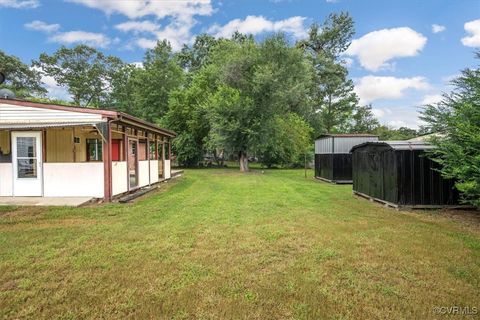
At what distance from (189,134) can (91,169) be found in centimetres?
1802

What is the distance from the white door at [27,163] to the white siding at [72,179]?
275 millimetres

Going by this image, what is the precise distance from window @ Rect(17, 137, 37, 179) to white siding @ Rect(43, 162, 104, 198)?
49 cm

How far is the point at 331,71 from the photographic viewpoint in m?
32.5

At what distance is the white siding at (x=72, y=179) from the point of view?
8367mm

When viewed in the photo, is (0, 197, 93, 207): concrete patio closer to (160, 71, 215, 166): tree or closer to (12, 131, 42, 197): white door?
(12, 131, 42, 197): white door

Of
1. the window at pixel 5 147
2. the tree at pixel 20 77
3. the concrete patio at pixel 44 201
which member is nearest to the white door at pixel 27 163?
the window at pixel 5 147

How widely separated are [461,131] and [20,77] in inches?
1728

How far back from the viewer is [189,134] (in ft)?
86.1

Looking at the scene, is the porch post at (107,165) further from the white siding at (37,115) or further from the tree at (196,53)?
the tree at (196,53)

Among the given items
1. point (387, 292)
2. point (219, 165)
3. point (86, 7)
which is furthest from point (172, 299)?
point (219, 165)

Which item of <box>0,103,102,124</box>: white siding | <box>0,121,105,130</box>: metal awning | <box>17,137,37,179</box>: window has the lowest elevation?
<box>17,137,37,179</box>: window

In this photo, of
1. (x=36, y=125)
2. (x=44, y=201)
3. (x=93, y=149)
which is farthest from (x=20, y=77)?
(x=44, y=201)

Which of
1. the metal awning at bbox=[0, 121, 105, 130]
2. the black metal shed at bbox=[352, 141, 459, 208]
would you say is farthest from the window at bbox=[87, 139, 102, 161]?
the black metal shed at bbox=[352, 141, 459, 208]

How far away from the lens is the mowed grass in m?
2.62
